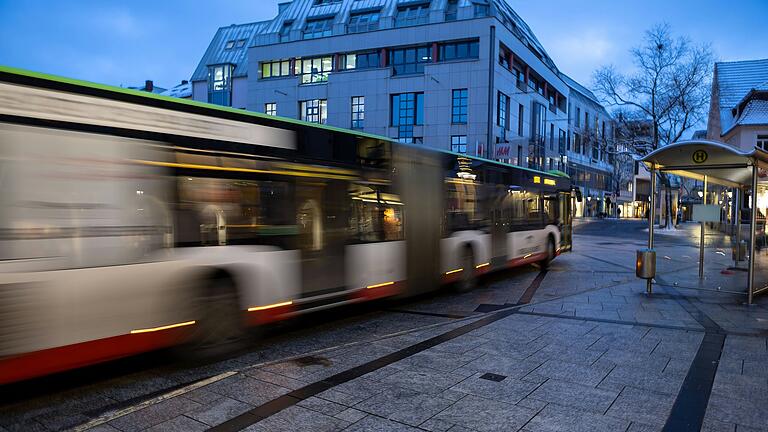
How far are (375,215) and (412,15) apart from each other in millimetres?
43116

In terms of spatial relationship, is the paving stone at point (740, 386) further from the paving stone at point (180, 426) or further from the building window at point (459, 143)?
the building window at point (459, 143)

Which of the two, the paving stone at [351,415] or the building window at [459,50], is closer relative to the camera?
Answer: the paving stone at [351,415]

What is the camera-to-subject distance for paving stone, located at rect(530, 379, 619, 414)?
465 centimetres

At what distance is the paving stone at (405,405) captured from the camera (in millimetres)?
4402

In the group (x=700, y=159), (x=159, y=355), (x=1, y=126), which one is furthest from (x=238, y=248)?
(x=700, y=159)

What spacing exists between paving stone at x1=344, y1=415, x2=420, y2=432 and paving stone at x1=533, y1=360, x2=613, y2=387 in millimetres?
2041

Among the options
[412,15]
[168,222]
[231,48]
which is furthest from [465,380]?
[231,48]

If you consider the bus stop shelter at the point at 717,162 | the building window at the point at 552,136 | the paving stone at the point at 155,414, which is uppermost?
the building window at the point at 552,136

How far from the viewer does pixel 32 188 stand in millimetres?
4477

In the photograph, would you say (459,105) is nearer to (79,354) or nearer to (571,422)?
(571,422)

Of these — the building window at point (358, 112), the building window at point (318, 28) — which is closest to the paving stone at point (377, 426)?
the building window at point (358, 112)

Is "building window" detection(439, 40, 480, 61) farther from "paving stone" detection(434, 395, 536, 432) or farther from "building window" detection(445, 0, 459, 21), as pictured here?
"paving stone" detection(434, 395, 536, 432)

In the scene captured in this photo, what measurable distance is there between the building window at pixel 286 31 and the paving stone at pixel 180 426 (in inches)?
2052

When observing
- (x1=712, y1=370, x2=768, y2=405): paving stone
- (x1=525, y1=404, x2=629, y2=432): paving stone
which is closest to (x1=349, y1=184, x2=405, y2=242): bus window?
(x1=525, y1=404, x2=629, y2=432): paving stone
